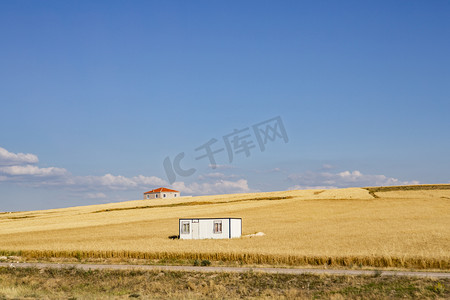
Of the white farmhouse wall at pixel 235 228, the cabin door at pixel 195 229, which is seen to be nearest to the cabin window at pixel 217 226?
the white farmhouse wall at pixel 235 228

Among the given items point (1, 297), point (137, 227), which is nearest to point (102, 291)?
point (1, 297)

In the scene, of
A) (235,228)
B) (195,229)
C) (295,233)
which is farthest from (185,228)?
(295,233)

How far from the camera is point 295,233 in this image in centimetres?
5194

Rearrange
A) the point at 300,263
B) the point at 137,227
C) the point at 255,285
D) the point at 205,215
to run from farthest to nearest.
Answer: the point at 205,215
the point at 137,227
the point at 300,263
the point at 255,285

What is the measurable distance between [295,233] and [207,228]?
1023 centimetres

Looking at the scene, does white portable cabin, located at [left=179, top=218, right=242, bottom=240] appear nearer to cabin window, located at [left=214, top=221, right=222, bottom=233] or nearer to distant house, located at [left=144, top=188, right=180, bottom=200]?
cabin window, located at [left=214, top=221, right=222, bottom=233]

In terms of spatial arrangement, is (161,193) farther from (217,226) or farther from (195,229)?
(217,226)

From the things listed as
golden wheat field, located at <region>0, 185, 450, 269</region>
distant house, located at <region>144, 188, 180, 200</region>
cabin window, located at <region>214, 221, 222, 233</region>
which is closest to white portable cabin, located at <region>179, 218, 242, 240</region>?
cabin window, located at <region>214, 221, 222, 233</region>

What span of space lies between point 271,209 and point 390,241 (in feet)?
114

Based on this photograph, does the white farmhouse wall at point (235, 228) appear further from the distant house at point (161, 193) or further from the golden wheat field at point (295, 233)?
the distant house at point (161, 193)

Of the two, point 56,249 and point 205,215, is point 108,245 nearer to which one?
point 56,249

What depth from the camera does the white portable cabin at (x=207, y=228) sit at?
180 feet

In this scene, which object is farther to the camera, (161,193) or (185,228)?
(161,193)

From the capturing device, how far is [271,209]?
77562mm
